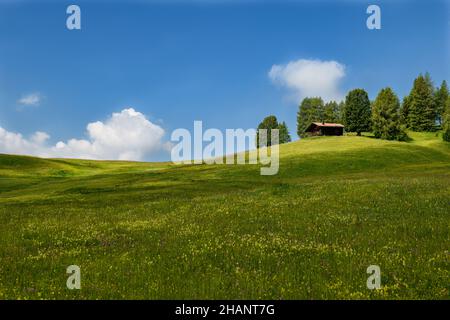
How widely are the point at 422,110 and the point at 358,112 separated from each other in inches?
992

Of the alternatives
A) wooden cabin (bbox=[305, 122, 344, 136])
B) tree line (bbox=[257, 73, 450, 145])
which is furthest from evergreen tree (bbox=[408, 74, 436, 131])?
wooden cabin (bbox=[305, 122, 344, 136])

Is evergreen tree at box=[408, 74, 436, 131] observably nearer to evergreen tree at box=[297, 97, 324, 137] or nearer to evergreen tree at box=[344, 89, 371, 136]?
evergreen tree at box=[344, 89, 371, 136]

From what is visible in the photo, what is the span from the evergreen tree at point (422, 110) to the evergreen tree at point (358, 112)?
57.3 ft

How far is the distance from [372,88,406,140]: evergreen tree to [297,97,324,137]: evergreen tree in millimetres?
38210

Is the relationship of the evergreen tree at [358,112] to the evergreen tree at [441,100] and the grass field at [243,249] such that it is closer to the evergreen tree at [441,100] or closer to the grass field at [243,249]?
the evergreen tree at [441,100]

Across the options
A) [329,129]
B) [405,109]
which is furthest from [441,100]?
[329,129]

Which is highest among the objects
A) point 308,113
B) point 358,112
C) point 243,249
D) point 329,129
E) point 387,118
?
point 308,113

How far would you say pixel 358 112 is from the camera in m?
143

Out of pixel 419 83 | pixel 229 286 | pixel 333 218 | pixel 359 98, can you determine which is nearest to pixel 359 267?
pixel 229 286

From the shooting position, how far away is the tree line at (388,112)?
127 m

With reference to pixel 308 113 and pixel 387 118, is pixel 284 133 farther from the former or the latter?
pixel 387 118

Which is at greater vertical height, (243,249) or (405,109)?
(405,109)

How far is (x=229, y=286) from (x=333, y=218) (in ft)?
35.7
